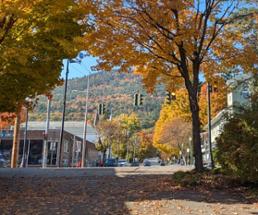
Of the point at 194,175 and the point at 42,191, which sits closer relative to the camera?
the point at 42,191

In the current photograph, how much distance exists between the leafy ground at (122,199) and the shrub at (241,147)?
→ 0.74m

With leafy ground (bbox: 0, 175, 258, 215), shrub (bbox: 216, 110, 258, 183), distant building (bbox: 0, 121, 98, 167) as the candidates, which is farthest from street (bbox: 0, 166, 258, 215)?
distant building (bbox: 0, 121, 98, 167)

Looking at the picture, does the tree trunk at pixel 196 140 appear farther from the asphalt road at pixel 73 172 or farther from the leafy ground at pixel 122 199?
the asphalt road at pixel 73 172

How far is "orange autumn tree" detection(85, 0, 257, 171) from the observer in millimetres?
18000

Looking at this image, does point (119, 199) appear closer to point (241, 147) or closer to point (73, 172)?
point (241, 147)

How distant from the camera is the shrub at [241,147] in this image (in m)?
14.1

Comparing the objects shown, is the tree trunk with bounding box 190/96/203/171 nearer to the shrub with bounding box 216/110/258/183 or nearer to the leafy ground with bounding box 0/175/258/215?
the leafy ground with bounding box 0/175/258/215

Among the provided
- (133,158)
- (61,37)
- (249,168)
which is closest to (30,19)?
(61,37)

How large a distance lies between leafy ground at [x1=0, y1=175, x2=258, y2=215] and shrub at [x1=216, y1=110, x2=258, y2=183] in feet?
2.42

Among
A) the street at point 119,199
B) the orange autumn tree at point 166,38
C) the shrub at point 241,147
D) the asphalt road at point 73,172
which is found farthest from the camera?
the asphalt road at point 73,172

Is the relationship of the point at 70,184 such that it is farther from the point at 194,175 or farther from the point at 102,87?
the point at 102,87

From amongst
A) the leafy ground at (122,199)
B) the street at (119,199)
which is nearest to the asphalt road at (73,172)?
the leafy ground at (122,199)

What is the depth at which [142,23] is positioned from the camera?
726 inches

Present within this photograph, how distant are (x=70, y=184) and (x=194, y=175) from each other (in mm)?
4662
